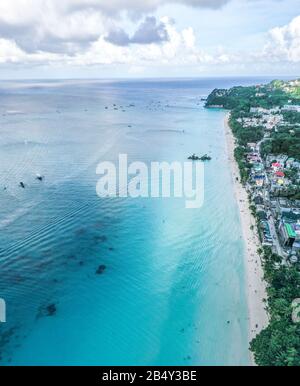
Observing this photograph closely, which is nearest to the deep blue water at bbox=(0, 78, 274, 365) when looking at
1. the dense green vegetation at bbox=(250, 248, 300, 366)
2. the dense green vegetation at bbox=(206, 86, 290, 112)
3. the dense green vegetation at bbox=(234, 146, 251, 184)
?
the dense green vegetation at bbox=(250, 248, 300, 366)

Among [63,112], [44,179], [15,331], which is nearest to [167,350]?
[15,331]

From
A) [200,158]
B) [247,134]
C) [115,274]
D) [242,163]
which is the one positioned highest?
[247,134]

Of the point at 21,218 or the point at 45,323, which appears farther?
the point at 21,218

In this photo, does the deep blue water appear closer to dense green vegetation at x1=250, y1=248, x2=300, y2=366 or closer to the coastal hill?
dense green vegetation at x1=250, y1=248, x2=300, y2=366

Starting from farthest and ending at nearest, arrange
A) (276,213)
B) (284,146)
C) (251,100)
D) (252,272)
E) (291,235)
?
(251,100) < (284,146) < (276,213) < (291,235) < (252,272)

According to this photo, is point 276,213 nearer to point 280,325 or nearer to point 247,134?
point 280,325

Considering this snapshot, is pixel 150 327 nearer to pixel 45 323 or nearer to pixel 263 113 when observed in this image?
pixel 45 323

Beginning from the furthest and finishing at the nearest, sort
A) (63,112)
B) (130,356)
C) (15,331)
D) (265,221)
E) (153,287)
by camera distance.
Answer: (63,112) → (265,221) → (153,287) → (15,331) → (130,356)

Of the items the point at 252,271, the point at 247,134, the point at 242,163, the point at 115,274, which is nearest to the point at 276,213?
the point at 252,271
